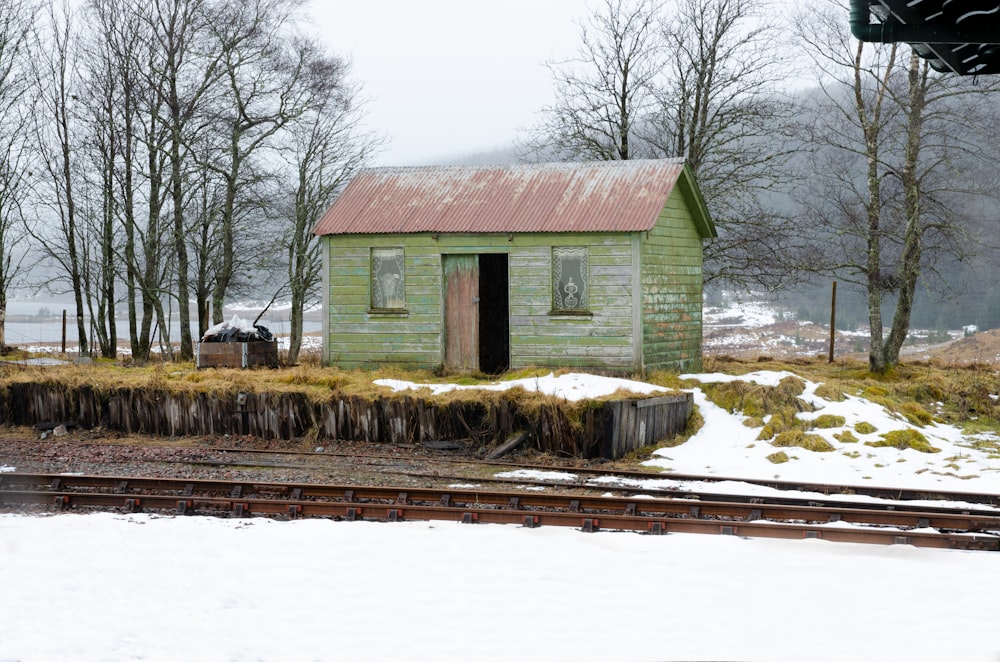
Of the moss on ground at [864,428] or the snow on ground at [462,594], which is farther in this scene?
the moss on ground at [864,428]

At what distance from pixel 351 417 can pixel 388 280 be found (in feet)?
14.1

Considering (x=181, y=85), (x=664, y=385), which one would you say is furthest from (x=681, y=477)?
(x=181, y=85)

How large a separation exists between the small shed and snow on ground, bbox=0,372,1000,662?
28.4ft

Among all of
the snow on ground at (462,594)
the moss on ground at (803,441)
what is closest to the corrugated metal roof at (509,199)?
the moss on ground at (803,441)

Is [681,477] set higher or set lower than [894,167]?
lower

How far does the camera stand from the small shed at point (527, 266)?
17.4 m

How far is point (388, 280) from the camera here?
18.9 metres

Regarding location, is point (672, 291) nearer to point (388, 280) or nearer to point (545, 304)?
point (545, 304)

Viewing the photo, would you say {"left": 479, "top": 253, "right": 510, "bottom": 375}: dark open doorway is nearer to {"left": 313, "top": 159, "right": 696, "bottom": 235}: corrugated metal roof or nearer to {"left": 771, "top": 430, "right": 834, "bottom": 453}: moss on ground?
{"left": 313, "top": 159, "right": 696, "bottom": 235}: corrugated metal roof

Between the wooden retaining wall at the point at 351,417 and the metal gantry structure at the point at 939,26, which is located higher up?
the metal gantry structure at the point at 939,26

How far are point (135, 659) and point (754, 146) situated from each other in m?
23.4

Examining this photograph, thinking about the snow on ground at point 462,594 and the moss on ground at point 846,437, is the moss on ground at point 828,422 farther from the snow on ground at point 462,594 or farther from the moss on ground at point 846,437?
the snow on ground at point 462,594

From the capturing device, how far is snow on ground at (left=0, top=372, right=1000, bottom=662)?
593 centimetres

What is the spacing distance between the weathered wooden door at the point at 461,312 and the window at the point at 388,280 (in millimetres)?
957
